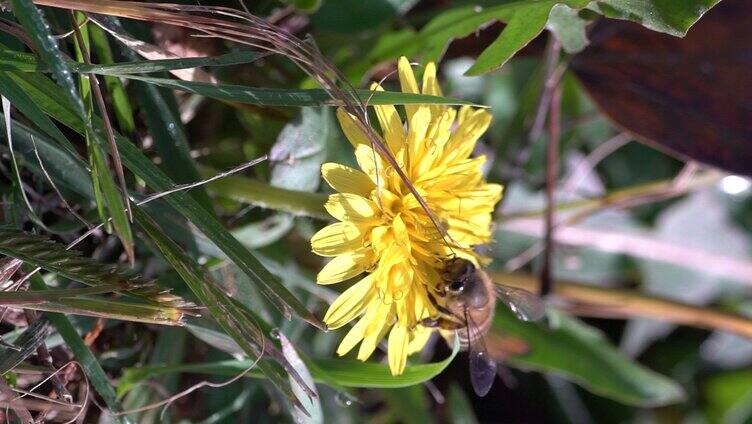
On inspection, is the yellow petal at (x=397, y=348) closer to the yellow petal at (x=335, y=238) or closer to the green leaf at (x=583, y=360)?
the yellow petal at (x=335, y=238)

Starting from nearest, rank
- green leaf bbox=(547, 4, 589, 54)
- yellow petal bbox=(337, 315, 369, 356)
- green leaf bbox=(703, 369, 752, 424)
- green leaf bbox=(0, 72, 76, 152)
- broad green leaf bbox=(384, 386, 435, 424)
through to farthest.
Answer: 1. green leaf bbox=(0, 72, 76, 152)
2. yellow petal bbox=(337, 315, 369, 356)
3. green leaf bbox=(547, 4, 589, 54)
4. broad green leaf bbox=(384, 386, 435, 424)
5. green leaf bbox=(703, 369, 752, 424)

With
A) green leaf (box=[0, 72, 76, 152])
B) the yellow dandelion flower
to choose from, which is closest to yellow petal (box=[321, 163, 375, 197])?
the yellow dandelion flower

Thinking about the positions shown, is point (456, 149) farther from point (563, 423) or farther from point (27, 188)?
point (563, 423)

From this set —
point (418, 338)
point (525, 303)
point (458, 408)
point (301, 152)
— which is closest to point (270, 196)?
point (301, 152)

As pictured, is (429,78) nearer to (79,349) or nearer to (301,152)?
(301,152)

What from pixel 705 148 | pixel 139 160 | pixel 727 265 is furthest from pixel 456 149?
pixel 727 265

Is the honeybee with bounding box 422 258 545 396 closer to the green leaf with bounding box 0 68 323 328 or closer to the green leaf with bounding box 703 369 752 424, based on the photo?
the green leaf with bounding box 0 68 323 328
